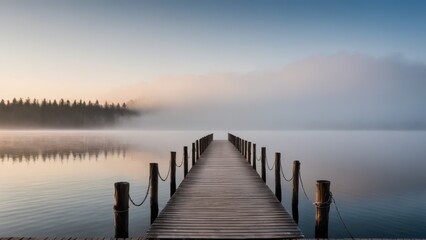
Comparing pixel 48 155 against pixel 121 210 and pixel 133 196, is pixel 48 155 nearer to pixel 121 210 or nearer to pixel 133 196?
pixel 133 196

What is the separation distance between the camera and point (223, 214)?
38.1ft

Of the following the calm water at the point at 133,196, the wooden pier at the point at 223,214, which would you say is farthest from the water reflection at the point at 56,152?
the wooden pier at the point at 223,214

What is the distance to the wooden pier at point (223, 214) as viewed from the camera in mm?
9828

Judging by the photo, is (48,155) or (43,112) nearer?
(48,155)

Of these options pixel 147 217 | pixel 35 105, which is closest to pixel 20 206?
pixel 147 217

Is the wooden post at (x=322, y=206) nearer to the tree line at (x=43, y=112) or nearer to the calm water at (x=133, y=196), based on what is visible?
the calm water at (x=133, y=196)

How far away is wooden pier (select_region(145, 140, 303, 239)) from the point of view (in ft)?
32.2

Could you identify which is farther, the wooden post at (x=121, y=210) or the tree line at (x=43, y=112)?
the tree line at (x=43, y=112)

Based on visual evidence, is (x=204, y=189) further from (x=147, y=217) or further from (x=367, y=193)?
(x=367, y=193)

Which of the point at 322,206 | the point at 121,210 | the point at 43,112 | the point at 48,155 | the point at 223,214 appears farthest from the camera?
the point at 43,112

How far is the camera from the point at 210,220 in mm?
10938

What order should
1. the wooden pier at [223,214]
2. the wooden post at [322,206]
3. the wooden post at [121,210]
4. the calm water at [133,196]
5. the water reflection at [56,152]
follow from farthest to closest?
the water reflection at [56,152]
the calm water at [133,196]
the wooden pier at [223,214]
the wooden post at [322,206]
the wooden post at [121,210]

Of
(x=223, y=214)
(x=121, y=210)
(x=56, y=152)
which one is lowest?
(x=56, y=152)

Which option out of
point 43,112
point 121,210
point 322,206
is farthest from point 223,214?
point 43,112
